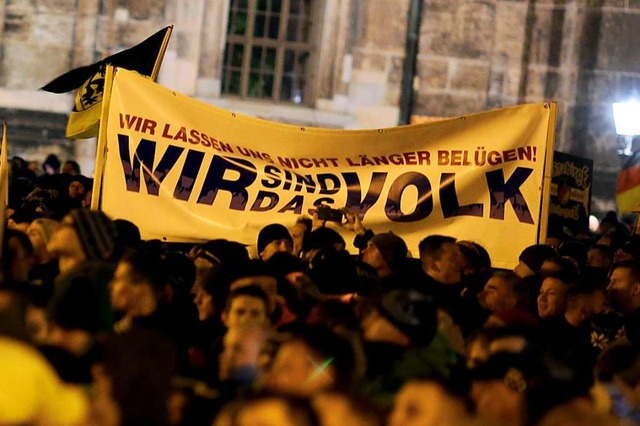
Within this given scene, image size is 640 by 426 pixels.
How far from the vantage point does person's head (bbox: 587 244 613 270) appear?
11.3 metres

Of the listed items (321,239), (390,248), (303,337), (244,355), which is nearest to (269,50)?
(321,239)

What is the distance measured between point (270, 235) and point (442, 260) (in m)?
1.53

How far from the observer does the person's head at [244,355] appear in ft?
19.9

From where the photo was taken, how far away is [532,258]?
1016 cm

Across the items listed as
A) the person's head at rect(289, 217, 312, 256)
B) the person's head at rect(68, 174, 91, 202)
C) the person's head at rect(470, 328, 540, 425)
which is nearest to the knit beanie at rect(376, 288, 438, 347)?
the person's head at rect(470, 328, 540, 425)

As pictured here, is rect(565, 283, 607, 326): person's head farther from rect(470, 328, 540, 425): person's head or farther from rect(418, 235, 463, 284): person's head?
rect(470, 328, 540, 425): person's head

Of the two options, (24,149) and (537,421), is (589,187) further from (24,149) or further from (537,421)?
(537,421)

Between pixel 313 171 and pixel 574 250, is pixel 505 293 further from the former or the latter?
pixel 574 250

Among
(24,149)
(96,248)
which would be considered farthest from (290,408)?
(24,149)

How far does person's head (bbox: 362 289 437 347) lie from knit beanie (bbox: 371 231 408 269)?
111 inches

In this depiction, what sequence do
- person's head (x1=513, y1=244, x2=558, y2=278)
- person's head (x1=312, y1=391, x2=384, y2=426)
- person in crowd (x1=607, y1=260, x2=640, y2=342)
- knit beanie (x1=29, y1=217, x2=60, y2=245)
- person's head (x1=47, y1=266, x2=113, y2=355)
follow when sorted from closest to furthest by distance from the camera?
person's head (x1=312, y1=391, x2=384, y2=426), person's head (x1=47, y1=266, x2=113, y2=355), person in crowd (x1=607, y1=260, x2=640, y2=342), knit beanie (x1=29, y1=217, x2=60, y2=245), person's head (x1=513, y1=244, x2=558, y2=278)

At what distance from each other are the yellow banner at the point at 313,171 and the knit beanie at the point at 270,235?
0.44 m

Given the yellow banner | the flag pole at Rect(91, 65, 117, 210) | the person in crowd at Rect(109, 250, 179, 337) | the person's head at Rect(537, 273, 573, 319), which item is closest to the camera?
the person in crowd at Rect(109, 250, 179, 337)

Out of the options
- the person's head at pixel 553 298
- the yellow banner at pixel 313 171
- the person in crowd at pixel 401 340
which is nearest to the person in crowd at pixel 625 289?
the person's head at pixel 553 298
